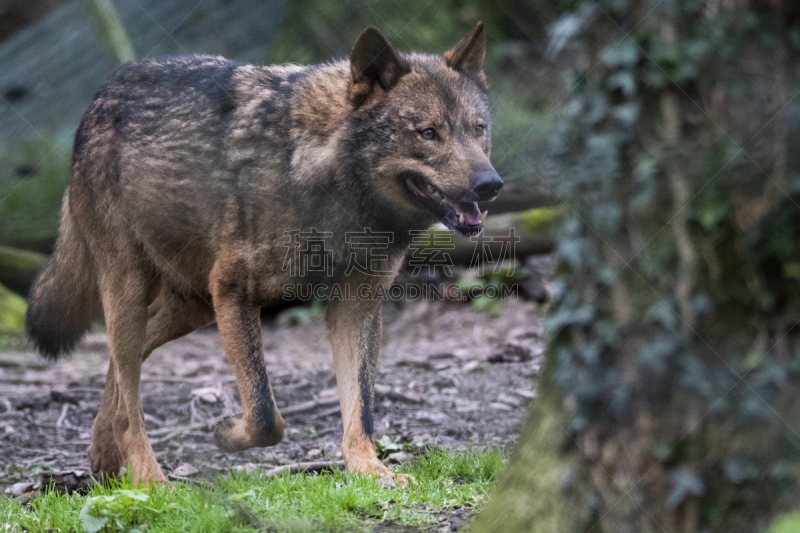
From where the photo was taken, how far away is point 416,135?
141 inches

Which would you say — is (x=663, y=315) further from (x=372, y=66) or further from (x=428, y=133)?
(x=372, y=66)

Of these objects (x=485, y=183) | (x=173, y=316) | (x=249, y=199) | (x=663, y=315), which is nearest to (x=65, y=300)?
(x=173, y=316)

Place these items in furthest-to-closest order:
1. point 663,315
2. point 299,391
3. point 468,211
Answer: point 299,391 < point 468,211 < point 663,315

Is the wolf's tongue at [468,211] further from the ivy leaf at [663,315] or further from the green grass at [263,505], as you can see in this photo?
the ivy leaf at [663,315]

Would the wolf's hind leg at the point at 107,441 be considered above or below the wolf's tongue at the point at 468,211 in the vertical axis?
below

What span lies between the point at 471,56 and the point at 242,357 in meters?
2.13

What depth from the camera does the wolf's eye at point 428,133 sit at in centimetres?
360

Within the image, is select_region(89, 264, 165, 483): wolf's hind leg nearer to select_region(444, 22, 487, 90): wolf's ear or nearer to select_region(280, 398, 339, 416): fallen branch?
select_region(280, 398, 339, 416): fallen branch

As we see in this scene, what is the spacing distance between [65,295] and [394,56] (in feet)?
8.31

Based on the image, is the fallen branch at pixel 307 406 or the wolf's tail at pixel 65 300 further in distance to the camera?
the fallen branch at pixel 307 406

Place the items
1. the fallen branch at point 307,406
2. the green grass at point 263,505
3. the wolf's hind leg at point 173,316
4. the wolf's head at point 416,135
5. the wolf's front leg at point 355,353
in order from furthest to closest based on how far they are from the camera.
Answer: the fallen branch at point 307,406
the wolf's hind leg at point 173,316
the wolf's front leg at point 355,353
the wolf's head at point 416,135
the green grass at point 263,505

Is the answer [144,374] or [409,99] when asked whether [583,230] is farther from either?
[144,374]

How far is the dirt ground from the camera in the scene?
416 centimetres

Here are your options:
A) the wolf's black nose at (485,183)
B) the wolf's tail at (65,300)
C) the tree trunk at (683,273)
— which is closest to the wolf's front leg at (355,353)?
the wolf's black nose at (485,183)
